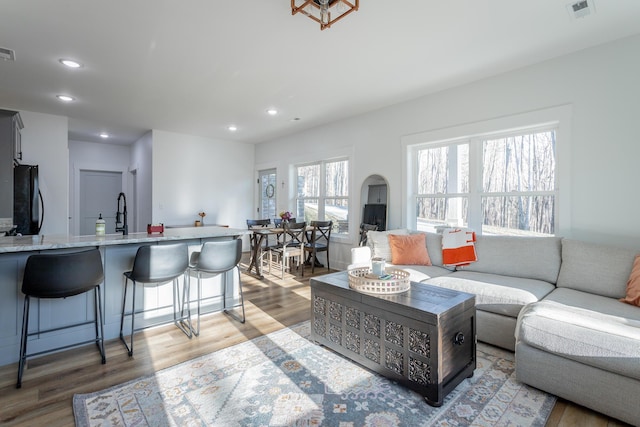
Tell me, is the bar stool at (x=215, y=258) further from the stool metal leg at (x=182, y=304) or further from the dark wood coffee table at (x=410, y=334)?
the dark wood coffee table at (x=410, y=334)

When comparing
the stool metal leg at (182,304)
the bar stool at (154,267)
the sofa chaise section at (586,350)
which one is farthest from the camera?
the stool metal leg at (182,304)

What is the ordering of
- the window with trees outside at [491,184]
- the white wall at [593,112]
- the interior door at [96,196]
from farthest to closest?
1. the interior door at [96,196]
2. the window with trees outside at [491,184]
3. the white wall at [593,112]

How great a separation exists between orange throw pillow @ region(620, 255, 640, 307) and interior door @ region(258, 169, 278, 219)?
5.93 meters

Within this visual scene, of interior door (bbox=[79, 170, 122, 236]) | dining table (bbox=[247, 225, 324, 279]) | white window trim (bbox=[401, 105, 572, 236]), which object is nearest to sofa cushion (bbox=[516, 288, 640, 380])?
white window trim (bbox=[401, 105, 572, 236])

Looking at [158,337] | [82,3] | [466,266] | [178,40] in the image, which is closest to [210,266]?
[158,337]

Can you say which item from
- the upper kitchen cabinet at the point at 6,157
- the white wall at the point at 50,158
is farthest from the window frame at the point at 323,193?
the upper kitchen cabinet at the point at 6,157

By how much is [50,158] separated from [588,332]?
7.18 meters

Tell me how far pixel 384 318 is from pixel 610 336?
1.26 metres

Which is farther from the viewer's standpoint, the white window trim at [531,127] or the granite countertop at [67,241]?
the white window trim at [531,127]

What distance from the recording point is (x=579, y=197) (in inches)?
122

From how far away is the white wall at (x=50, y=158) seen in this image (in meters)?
5.04

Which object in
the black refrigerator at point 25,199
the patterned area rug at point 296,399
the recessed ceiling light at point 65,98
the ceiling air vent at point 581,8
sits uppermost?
the recessed ceiling light at point 65,98

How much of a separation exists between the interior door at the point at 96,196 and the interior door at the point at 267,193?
3685 millimetres

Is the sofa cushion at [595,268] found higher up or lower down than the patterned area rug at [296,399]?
higher up
